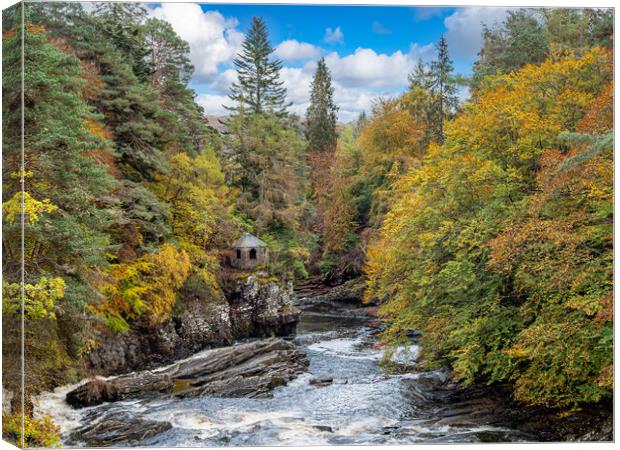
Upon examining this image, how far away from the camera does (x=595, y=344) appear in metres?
10.2

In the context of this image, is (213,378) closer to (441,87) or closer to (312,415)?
(312,415)

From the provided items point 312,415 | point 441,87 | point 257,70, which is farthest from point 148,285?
point 441,87

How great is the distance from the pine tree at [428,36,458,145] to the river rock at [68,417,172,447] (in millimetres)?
8459

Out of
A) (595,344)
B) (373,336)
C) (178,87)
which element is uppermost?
(178,87)

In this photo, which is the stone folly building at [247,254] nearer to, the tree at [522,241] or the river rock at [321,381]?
the river rock at [321,381]

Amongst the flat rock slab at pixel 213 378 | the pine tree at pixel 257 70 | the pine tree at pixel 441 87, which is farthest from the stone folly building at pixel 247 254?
the pine tree at pixel 257 70

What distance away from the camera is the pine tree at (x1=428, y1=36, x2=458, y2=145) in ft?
37.5

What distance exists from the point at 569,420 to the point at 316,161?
18496 millimetres

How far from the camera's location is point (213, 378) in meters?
15.2

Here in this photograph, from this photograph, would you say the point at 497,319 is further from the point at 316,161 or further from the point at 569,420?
the point at 316,161

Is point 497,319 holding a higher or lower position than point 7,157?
lower

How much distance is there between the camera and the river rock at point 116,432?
10.4 meters

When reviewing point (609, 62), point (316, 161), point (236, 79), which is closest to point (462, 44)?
point (609, 62)

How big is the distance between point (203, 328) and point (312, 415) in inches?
346
